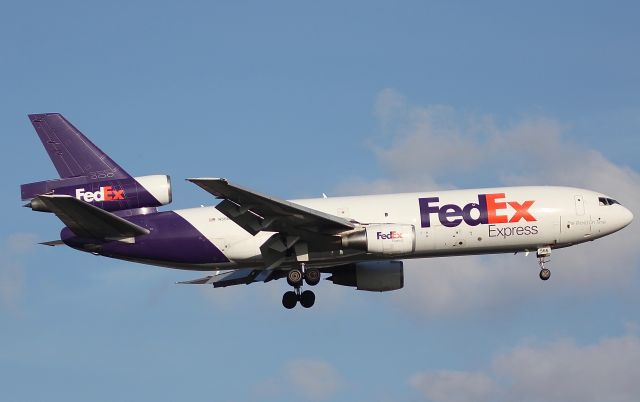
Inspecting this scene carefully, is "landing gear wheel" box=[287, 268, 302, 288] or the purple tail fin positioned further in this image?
the purple tail fin

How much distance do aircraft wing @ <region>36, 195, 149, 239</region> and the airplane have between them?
0.08m

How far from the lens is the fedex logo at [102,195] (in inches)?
2065

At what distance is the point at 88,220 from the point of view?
2002 inches

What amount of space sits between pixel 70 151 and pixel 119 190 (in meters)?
3.09

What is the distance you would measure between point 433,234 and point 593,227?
7.57 meters

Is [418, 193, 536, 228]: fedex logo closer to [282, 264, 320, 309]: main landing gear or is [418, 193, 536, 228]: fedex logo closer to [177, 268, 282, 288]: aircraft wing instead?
[282, 264, 320, 309]: main landing gear

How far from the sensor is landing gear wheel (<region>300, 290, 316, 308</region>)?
55094 mm

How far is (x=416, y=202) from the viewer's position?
52.5 metres

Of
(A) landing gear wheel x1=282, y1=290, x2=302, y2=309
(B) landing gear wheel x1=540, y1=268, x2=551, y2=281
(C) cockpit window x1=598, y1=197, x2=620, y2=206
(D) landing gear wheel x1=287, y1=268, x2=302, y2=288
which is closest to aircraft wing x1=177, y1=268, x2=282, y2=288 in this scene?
(A) landing gear wheel x1=282, y1=290, x2=302, y2=309

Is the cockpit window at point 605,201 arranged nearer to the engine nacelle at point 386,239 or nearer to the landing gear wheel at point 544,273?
the landing gear wheel at point 544,273

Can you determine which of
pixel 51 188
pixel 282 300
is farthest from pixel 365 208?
pixel 51 188

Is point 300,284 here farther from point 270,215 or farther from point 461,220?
point 461,220

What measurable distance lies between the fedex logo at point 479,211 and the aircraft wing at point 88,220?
41.1 feet

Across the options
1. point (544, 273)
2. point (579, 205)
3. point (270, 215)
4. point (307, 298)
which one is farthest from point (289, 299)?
point (579, 205)
